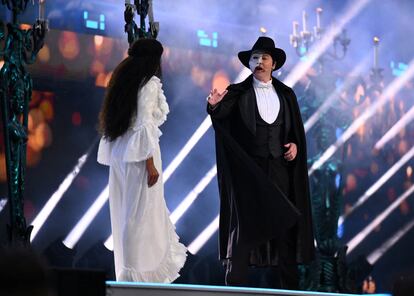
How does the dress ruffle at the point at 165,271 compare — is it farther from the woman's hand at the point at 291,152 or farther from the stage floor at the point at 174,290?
the stage floor at the point at 174,290

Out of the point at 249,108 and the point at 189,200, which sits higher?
the point at 249,108

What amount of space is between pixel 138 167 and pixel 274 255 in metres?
0.85

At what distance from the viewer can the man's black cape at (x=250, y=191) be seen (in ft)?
15.0

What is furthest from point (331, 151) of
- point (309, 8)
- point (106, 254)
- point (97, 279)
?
point (97, 279)

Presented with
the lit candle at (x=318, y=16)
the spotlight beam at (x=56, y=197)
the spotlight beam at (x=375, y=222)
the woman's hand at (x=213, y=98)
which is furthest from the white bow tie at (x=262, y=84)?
the spotlight beam at (x=375, y=222)

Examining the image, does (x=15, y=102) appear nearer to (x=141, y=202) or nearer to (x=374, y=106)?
(x=141, y=202)

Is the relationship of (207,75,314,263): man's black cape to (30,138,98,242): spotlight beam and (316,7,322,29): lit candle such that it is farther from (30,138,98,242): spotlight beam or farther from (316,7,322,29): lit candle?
(316,7,322,29): lit candle

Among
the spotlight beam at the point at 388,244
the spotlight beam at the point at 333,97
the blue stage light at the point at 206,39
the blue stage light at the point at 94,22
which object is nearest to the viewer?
the blue stage light at the point at 94,22

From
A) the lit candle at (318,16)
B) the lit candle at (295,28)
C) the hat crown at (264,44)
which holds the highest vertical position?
the lit candle at (318,16)

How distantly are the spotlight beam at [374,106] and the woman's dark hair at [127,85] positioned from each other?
502 cm

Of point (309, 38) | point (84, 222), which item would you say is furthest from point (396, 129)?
point (84, 222)

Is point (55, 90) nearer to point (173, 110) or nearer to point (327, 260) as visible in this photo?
point (173, 110)

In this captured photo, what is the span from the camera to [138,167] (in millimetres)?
4469

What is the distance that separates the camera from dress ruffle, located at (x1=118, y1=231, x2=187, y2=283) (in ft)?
14.6
